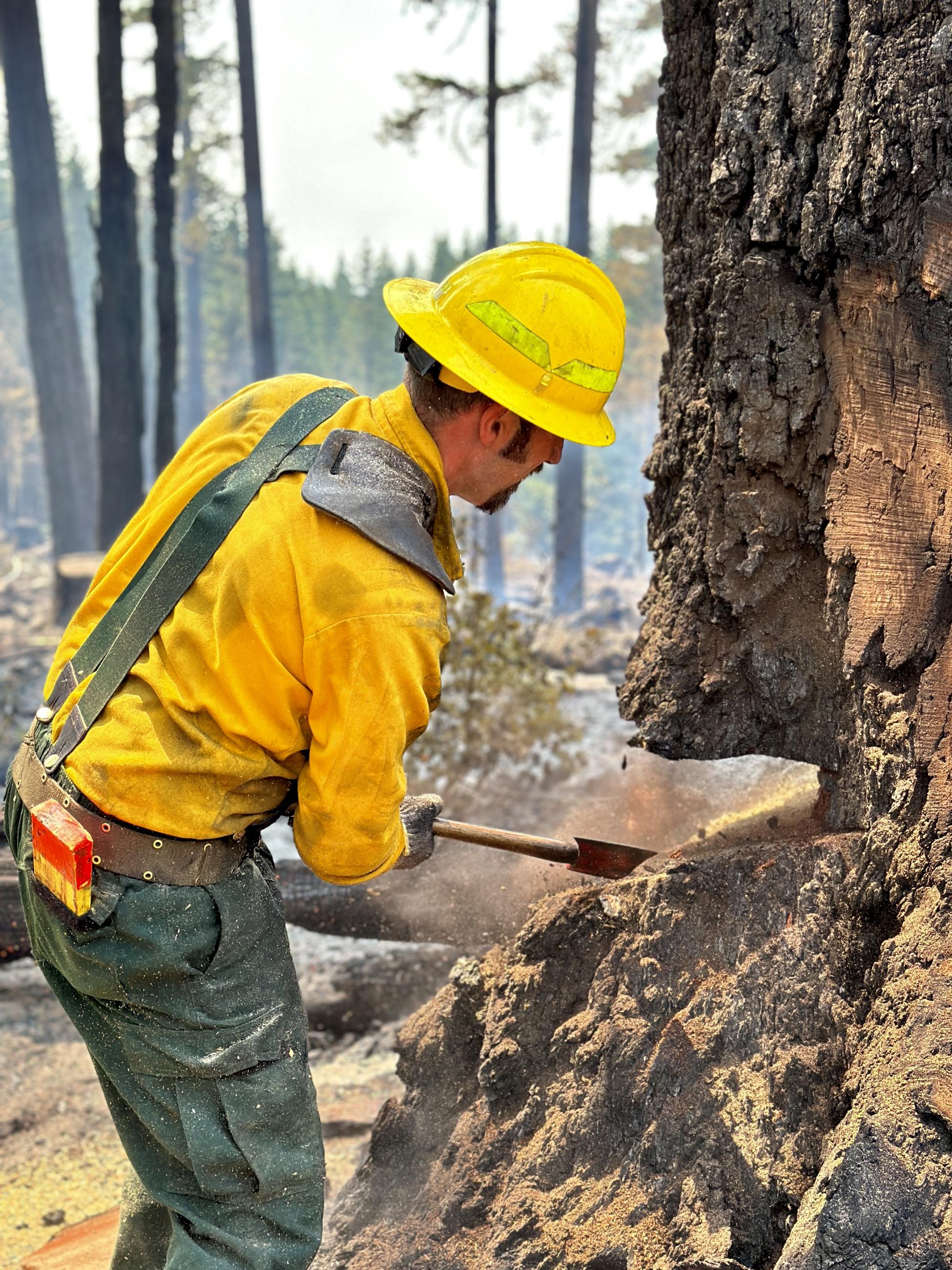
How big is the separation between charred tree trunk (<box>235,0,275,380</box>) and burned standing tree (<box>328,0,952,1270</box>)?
17.2 meters

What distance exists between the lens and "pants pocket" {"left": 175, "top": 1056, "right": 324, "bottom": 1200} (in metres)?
1.94

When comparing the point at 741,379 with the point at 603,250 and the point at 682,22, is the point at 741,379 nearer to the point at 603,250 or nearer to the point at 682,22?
the point at 682,22

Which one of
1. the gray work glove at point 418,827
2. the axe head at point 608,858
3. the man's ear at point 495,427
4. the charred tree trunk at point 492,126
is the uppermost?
the charred tree trunk at point 492,126

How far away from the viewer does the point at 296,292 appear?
138ft

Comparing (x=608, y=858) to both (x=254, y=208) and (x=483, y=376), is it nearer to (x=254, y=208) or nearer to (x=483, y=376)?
(x=483, y=376)

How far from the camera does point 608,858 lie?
283 centimetres

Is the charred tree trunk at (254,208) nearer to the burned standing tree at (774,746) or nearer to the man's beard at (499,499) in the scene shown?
the burned standing tree at (774,746)

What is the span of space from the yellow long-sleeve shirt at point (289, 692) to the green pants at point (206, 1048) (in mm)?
179

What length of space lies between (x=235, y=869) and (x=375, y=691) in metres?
0.51

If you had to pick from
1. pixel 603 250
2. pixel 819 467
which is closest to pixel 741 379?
pixel 819 467

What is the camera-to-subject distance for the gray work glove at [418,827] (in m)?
2.39

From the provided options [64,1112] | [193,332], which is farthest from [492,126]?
[193,332]

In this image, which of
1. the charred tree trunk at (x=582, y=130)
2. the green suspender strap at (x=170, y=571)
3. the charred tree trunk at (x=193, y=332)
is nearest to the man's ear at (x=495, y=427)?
the green suspender strap at (x=170, y=571)

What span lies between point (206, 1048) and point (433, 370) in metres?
1.32
